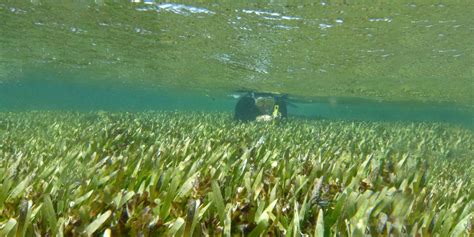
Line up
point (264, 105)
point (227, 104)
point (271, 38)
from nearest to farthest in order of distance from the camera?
point (271, 38) < point (264, 105) < point (227, 104)

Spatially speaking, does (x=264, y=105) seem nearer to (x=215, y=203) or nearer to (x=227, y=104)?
(x=215, y=203)

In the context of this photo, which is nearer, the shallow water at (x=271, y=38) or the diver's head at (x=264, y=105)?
the shallow water at (x=271, y=38)

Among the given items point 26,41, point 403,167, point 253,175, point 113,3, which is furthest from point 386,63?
point 26,41

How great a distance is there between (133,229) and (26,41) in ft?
81.5

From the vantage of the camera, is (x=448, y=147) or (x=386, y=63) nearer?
(x=448, y=147)

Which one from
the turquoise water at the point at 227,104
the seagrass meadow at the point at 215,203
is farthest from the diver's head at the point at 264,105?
the seagrass meadow at the point at 215,203

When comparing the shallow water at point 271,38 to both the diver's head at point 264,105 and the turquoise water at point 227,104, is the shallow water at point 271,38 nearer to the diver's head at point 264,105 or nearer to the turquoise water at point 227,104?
the diver's head at point 264,105

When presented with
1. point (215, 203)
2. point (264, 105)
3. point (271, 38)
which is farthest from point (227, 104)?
point (215, 203)

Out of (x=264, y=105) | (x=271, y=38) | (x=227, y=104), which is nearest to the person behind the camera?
(x=271, y=38)

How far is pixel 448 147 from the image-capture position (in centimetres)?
1054

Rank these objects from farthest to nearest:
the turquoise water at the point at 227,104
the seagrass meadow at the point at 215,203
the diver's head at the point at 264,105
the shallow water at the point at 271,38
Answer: the turquoise water at the point at 227,104
the diver's head at the point at 264,105
the shallow water at the point at 271,38
the seagrass meadow at the point at 215,203

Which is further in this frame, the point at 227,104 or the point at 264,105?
the point at 227,104

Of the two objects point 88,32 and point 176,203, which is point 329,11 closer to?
point 176,203

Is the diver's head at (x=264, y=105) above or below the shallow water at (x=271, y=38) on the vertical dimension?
below
